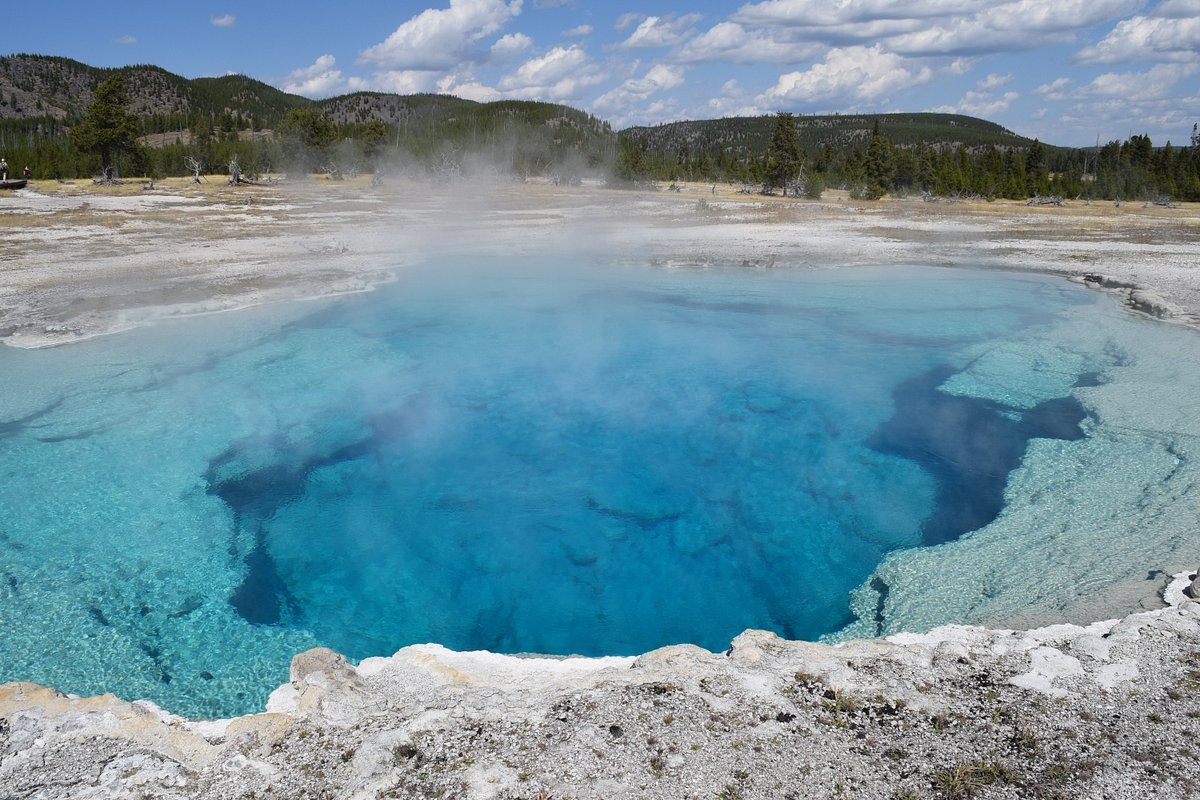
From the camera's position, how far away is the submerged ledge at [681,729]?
2.85m

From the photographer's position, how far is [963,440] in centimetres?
745

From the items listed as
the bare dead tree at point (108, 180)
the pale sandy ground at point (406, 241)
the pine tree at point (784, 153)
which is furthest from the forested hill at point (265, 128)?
the pine tree at point (784, 153)

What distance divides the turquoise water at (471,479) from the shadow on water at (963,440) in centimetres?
3

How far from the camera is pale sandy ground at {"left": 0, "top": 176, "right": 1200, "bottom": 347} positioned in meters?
12.5

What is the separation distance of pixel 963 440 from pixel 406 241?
15.6 meters

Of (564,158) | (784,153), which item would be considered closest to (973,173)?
(784,153)

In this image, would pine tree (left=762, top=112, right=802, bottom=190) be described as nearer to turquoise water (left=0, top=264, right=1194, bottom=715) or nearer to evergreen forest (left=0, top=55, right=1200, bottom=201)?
evergreen forest (left=0, top=55, right=1200, bottom=201)

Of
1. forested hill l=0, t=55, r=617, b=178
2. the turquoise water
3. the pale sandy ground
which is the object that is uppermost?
forested hill l=0, t=55, r=617, b=178

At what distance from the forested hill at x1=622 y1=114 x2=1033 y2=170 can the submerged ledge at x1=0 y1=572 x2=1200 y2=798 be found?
341 feet

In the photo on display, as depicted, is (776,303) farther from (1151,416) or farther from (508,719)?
(508,719)

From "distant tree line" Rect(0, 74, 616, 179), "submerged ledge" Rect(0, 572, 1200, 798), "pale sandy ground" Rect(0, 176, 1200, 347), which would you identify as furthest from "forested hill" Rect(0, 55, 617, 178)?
"submerged ledge" Rect(0, 572, 1200, 798)

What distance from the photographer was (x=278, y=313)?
38.6 ft

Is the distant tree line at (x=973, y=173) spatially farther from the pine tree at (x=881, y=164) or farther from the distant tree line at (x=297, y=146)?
the distant tree line at (x=297, y=146)

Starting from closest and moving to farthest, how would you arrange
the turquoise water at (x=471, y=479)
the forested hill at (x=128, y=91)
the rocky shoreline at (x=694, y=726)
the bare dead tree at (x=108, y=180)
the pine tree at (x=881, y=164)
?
the rocky shoreline at (x=694, y=726)
the turquoise water at (x=471, y=479)
the bare dead tree at (x=108, y=180)
the pine tree at (x=881, y=164)
the forested hill at (x=128, y=91)
